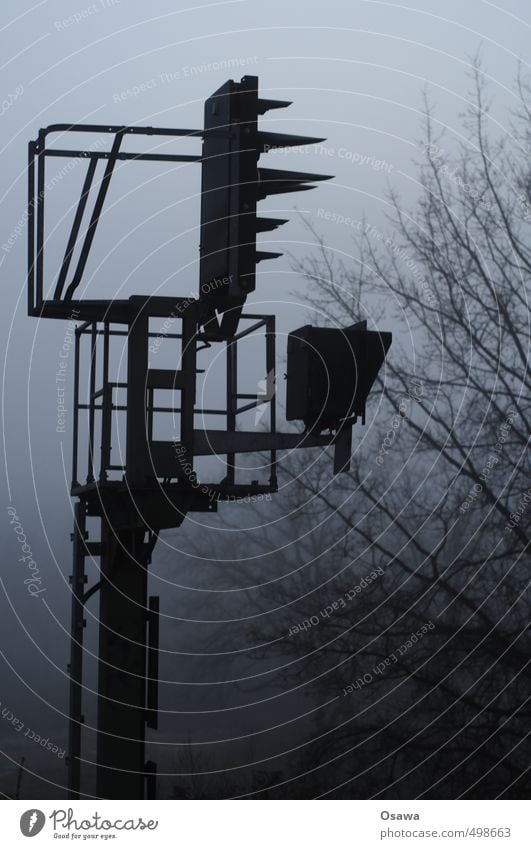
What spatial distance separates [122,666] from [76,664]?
751mm

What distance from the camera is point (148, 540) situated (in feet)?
37.5

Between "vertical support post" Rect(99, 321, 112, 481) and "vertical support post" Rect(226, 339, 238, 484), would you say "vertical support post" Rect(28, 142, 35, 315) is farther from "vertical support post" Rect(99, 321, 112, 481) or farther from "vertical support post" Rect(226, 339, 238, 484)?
"vertical support post" Rect(226, 339, 238, 484)

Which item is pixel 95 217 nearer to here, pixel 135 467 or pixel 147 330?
pixel 147 330

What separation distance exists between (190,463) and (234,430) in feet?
2.32

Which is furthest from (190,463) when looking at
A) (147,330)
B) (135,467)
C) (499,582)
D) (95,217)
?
(499,582)

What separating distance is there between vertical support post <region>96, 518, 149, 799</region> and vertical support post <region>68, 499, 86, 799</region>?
280mm

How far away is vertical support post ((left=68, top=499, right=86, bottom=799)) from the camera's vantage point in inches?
418

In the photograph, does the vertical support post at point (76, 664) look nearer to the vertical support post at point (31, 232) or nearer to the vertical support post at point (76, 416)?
the vertical support post at point (76, 416)

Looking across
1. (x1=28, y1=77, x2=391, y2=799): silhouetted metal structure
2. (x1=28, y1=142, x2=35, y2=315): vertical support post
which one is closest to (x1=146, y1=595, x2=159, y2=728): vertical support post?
(x1=28, y1=77, x2=391, y2=799): silhouetted metal structure

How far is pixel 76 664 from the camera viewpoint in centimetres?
1081

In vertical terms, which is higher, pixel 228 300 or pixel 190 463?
pixel 228 300

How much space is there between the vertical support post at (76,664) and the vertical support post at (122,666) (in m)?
0.28

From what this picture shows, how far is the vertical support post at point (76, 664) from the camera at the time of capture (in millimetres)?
10617

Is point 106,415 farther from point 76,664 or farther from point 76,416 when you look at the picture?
point 76,664
